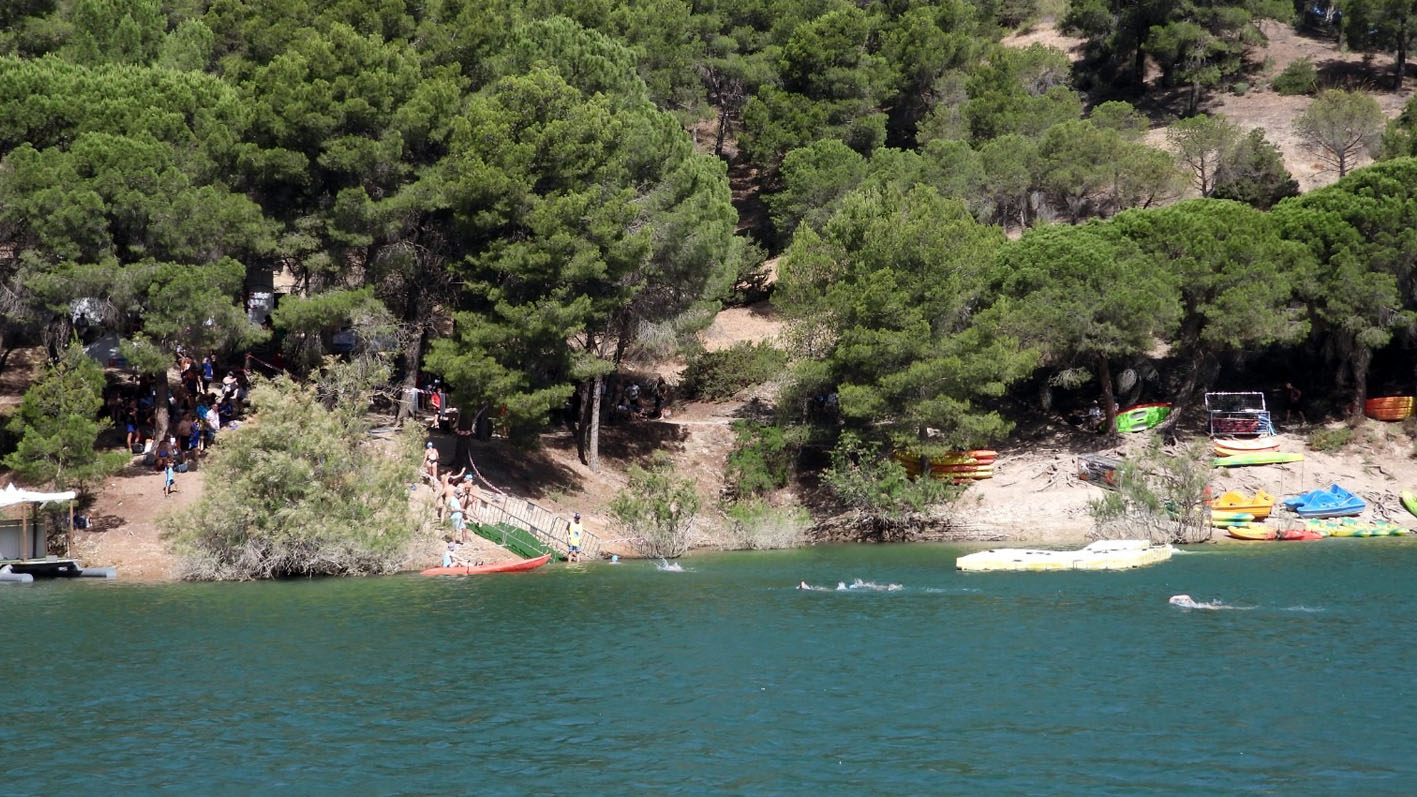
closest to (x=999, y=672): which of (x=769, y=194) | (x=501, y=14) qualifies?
(x=501, y=14)

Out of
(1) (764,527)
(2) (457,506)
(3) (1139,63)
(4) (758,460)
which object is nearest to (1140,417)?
(4) (758,460)

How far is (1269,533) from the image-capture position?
46219mm

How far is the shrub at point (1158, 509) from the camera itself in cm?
4484

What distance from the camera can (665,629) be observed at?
30.4m

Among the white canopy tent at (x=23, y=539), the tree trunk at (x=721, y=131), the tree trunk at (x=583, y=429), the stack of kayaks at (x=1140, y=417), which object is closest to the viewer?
the white canopy tent at (x=23, y=539)

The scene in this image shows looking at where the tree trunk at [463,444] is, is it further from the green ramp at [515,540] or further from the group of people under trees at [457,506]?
the green ramp at [515,540]

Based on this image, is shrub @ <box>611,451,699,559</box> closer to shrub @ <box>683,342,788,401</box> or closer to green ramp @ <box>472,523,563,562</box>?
green ramp @ <box>472,523,563,562</box>

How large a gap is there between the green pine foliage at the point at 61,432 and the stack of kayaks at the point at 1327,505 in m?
38.1

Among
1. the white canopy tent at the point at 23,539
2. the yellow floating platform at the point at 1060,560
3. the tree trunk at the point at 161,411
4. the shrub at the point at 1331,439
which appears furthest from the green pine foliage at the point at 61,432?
the shrub at the point at 1331,439

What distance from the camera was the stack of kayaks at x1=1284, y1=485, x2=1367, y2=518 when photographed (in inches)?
1869

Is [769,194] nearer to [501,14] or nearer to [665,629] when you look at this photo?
[501,14]

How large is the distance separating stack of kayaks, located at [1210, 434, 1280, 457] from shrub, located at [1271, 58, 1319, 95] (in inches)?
1717

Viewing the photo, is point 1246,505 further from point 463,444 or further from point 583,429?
point 463,444

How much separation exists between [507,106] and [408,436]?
1396 centimetres
